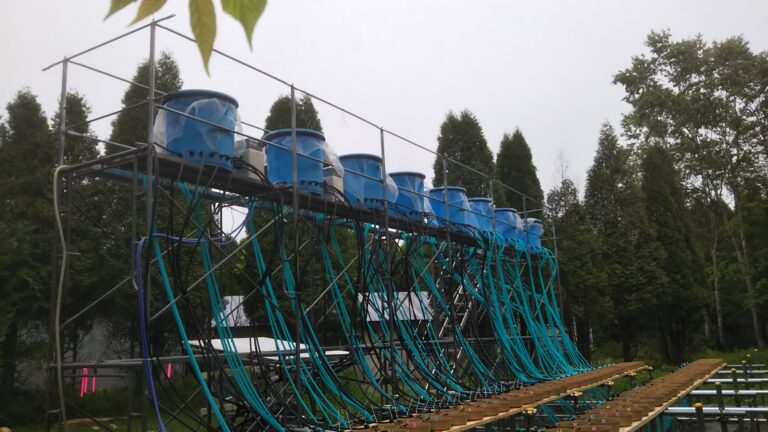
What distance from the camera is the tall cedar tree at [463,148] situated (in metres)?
18.1

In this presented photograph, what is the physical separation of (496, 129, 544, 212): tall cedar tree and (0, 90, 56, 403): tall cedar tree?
38.8ft

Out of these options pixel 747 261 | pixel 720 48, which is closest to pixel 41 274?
pixel 747 261

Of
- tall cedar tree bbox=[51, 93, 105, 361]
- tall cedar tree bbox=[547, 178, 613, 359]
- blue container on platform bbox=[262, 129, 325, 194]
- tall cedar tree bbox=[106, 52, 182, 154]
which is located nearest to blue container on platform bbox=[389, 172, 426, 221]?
blue container on platform bbox=[262, 129, 325, 194]

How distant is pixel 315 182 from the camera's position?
6.39m

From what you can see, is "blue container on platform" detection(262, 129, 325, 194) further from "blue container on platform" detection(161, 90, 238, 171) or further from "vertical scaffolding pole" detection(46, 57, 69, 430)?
"vertical scaffolding pole" detection(46, 57, 69, 430)

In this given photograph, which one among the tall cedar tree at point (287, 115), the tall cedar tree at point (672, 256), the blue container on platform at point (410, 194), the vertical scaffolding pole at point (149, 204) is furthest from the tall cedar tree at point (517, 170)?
the vertical scaffolding pole at point (149, 204)

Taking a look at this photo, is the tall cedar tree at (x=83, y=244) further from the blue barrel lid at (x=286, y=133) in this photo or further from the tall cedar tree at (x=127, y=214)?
the blue barrel lid at (x=286, y=133)

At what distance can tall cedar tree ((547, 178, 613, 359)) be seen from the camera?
16531 millimetres

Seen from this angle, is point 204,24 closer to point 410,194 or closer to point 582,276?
point 410,194

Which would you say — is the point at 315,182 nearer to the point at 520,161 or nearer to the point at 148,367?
the point at 148,367

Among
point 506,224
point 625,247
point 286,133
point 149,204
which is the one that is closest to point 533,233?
point 506,224

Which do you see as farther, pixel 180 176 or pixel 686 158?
pixel 686 158

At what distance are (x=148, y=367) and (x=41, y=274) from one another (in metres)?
8.34

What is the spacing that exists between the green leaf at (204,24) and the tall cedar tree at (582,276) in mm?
15814
